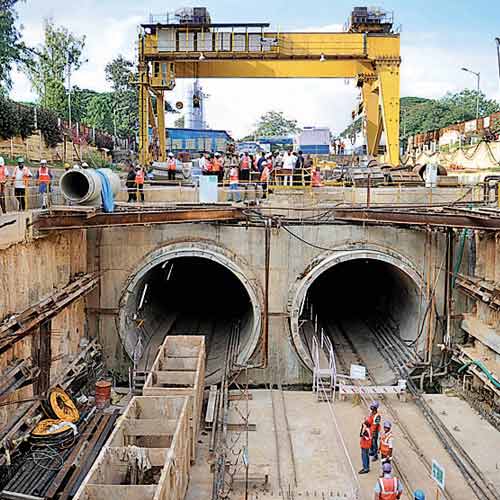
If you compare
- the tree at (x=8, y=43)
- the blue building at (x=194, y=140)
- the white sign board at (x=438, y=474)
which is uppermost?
the tree at (x=8, y=43)

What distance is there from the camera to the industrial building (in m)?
10.6

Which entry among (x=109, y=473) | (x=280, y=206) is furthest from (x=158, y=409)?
(x=280, y=206)

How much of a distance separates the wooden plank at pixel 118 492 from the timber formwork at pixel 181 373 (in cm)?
320

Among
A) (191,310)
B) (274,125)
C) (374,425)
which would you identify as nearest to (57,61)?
(191,310)

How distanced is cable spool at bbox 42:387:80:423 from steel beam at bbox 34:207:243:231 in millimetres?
3261

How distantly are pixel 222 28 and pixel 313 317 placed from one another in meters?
10.8

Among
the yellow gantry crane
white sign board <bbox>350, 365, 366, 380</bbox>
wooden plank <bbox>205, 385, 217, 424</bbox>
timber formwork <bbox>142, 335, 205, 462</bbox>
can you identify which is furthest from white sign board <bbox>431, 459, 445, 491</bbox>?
the yellow gantry crane

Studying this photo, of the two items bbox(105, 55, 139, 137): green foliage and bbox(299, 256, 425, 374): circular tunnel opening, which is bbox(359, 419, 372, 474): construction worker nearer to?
bbox(299, 256, 425, 374): circular tunnel opening

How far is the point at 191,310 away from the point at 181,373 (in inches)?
396

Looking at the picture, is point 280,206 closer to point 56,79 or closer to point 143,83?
point 143,83

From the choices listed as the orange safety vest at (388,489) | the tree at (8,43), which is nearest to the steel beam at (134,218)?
the orange safety vest at (388,489)

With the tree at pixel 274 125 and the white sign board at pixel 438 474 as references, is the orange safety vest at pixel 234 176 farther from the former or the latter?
the tree at pixel 274 125

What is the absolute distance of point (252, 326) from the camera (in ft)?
57.1

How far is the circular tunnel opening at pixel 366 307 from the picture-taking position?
16.8 meters
